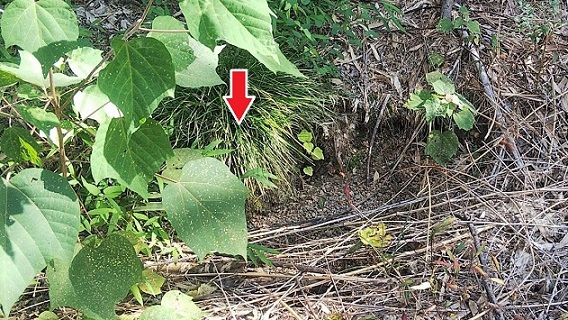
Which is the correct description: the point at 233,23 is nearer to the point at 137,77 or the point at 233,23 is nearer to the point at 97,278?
the point at 137,77

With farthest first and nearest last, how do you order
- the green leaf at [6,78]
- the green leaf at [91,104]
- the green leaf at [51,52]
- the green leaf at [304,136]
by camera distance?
the green leaf at [304,136] < the green leaf at [91,104] < the green leaf at [6,78] < the green leaf at [51,52]

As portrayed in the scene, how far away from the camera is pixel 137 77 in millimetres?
787

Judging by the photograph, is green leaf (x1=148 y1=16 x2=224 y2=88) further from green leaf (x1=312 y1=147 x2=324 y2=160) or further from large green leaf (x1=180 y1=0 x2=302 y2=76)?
green leaf (x1=312 y1=147 x2=324 y2=160)

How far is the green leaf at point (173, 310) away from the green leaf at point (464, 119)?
44.5 inches

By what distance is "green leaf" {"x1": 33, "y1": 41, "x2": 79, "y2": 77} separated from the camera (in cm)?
81

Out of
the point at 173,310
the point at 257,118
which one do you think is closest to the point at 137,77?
the point at 173,310

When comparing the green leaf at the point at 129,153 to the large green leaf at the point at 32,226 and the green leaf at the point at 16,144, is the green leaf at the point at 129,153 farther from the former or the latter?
the green leaf at the point at 16,144

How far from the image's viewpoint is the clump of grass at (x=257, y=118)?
207 centimetres

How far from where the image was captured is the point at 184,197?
1.12 m

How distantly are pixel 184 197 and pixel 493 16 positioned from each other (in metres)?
2.00

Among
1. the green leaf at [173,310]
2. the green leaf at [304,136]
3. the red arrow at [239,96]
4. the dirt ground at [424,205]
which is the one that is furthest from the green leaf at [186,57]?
the green leaf at [304,136]

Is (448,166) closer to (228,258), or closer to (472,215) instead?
(472,215)

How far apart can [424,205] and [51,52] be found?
1.53 metres

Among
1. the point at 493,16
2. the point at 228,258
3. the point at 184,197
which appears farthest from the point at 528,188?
the point at 184,197
